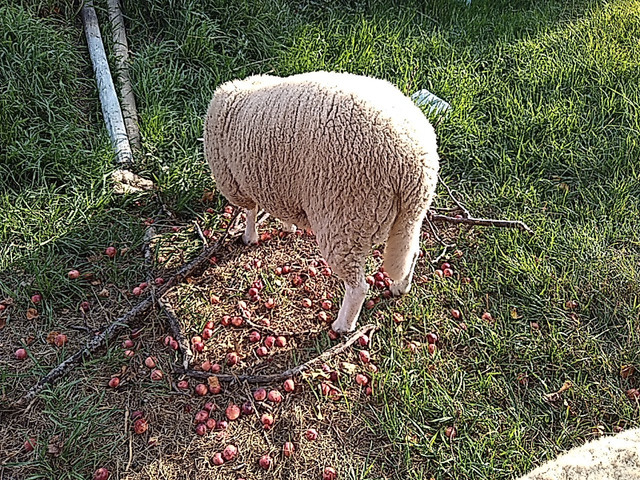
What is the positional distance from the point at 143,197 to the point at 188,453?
1.91 m

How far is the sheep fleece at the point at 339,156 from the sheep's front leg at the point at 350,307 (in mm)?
100

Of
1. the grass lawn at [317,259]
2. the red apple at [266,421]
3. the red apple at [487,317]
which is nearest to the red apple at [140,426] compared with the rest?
the grass lawn at [317,259]

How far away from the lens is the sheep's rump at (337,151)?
251 centimetres

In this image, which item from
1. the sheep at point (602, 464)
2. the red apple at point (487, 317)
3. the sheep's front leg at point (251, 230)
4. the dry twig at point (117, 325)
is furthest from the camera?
the sheep's front leg at point (251, 230)

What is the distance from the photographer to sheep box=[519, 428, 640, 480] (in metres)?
1.75

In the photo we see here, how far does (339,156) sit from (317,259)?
4.03ft

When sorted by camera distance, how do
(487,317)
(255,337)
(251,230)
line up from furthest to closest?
(251,230), (487,317), (255,337)

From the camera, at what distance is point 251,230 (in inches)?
143

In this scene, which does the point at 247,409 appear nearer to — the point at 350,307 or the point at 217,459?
the point at 217,459

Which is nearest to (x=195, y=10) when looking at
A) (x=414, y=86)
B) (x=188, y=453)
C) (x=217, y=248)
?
(x=414, y=86)

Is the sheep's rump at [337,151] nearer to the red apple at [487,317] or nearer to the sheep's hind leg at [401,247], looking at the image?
the sheep's hind leg at [401,247]

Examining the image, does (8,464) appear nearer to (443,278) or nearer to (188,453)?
(188,453)

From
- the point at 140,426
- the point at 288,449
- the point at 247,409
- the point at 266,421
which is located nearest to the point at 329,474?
the point at 288,449

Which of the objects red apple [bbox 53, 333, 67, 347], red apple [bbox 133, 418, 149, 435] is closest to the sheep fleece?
red apple [bbox 133, 418, 149, 435]
